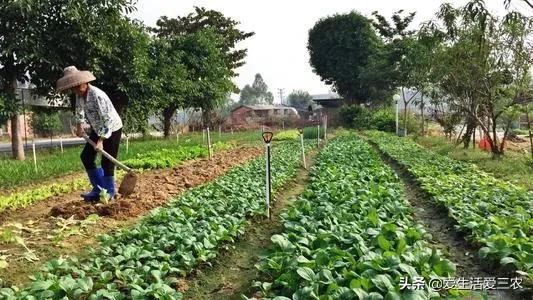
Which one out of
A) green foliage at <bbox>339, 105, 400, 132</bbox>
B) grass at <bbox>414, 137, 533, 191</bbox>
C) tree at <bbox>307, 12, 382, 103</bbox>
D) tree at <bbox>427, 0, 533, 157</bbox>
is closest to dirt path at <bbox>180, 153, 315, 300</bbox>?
grass at <bbox>414, 137, 533, 191</bbox>

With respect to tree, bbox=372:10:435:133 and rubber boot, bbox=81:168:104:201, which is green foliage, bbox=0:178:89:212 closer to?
rubber boot, bbox=81:168:104:201

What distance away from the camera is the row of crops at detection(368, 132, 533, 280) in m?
4.40

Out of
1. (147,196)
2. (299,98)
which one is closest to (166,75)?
(147,196)

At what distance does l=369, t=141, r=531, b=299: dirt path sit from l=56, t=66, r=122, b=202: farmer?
459cm

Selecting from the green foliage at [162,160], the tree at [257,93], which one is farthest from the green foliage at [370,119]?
the tree at [257,93]

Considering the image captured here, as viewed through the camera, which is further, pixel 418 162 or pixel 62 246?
pixel 418 162

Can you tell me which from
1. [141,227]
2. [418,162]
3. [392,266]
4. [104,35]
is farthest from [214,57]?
[392,266]

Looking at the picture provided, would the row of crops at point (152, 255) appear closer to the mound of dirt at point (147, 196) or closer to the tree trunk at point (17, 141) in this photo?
the mound of dirt at point (147, 196)

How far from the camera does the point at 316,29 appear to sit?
44.3 m

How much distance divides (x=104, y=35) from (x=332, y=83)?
105 ft

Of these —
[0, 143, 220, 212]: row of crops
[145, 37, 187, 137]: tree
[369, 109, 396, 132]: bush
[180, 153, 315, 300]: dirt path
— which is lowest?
[180, 153, 315, 300]: dirt path

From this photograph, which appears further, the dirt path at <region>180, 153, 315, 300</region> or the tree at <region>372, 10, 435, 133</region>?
the tree at <region>372, 10, 435, 133</region>

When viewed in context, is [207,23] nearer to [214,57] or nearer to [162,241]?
[214,57]

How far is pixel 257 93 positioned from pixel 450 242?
4064 inches
